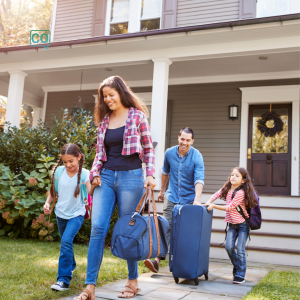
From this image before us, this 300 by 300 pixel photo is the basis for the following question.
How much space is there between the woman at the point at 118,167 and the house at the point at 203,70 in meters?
3.21

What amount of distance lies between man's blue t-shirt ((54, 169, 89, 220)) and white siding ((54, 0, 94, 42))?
756 cm

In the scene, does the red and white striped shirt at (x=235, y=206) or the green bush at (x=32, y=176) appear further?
the green bush at (x=32, y=176)

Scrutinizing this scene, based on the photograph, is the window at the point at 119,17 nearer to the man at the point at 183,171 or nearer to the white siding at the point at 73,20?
the white siding at the point at 73,20

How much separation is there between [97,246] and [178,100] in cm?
693

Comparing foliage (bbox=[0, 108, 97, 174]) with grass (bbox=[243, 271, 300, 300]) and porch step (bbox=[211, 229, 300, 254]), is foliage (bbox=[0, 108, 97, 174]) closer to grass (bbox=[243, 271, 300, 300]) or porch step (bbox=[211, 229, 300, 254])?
porch step (bbox=[211, 229, 300, 254])

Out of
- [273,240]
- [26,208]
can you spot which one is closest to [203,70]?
[273,240]

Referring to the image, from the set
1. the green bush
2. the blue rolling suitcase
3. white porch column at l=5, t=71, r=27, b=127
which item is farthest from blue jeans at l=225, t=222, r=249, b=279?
white porch column at l=5, t=71, r=27, b=127

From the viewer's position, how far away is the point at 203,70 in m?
8.38

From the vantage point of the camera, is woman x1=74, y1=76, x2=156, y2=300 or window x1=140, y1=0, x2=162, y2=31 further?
window x1=140, y1=0, x2=162, y2=31

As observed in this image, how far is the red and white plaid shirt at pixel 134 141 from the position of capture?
2.60 metres

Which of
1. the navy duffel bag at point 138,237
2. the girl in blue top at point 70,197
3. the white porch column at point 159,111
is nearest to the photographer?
the navy duffel bag at point 138,237

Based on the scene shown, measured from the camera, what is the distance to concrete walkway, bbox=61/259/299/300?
2818mm

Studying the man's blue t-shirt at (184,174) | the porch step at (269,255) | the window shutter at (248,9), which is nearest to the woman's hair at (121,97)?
the man's blue t-shirt at (184,174)

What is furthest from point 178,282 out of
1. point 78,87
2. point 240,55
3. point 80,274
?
point 78,87
